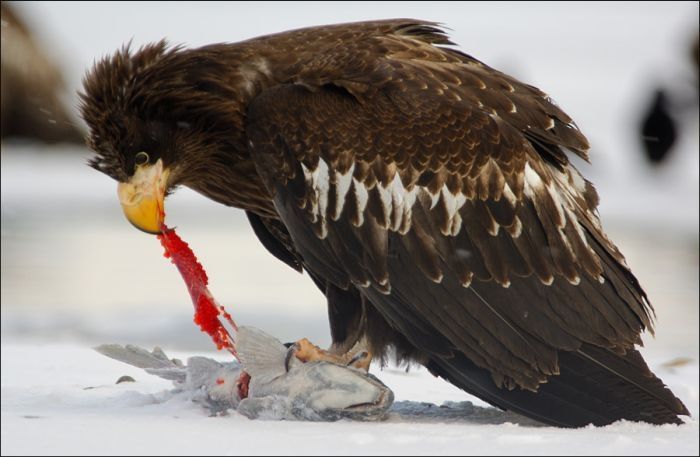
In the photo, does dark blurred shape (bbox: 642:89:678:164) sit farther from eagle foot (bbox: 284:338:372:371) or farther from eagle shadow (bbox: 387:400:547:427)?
eagle foot (bbox: 284:338:372:371)

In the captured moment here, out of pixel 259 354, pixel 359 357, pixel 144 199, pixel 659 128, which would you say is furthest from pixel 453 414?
pixel 659 128

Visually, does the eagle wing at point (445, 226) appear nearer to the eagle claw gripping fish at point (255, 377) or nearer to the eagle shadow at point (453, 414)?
the eagle shadow at point (453, 414)

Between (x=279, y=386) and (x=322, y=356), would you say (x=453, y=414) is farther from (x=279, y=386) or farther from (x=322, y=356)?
(x=279, y=386)

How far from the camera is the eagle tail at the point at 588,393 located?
5.09 m

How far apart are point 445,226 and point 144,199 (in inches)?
54.5

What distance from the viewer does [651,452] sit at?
4434 millimetres

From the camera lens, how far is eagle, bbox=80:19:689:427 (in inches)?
201

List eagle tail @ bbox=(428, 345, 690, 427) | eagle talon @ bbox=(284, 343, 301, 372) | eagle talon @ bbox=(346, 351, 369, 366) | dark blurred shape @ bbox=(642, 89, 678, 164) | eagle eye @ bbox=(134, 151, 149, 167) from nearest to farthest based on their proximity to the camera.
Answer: eagle tail @ bbox=(428, 345, 690, 427) → eagle talon @ bbox=(284, 343, 301, 372) → eagle talon @ bbox=(346, 351, 369, 366) → eagle eye @ bbox=(134, 151, 149, 167) → dark blurred shape @ bbox=(642, 89, 678, 164)

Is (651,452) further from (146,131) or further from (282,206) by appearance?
(146,131)

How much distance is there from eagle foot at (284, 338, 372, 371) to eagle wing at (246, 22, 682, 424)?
30 cm

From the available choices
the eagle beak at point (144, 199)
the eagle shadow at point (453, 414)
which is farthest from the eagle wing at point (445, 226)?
the eagle beak at point (144, 199)

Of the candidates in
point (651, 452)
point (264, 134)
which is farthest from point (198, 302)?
point (651, 452)

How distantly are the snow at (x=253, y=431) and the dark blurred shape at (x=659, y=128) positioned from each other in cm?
1928

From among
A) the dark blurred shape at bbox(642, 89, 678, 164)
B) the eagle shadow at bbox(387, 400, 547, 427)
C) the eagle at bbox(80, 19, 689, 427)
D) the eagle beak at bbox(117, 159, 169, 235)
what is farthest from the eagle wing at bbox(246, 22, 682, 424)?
the dark blurred shape at bbox(642, 89, 678, 164)
